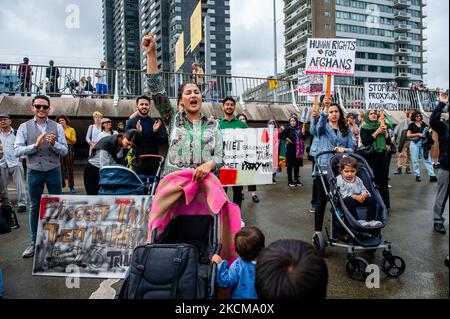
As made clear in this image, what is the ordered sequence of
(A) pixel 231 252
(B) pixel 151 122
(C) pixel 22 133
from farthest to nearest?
(B) pixel 151 122, (C) pixel 22 133, (A) pixel 231 252

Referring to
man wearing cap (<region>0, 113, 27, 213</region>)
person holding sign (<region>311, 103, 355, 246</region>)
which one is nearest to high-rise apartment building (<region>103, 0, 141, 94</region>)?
man wearing cap (<region>0, 113, 27, 213</region>)

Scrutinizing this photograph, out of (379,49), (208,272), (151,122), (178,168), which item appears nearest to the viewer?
(208,272)

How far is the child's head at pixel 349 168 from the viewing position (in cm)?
370

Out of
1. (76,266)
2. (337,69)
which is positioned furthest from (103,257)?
(337,69)

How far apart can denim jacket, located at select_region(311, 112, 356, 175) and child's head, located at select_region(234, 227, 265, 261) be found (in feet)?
7.87

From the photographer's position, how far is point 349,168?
3.69m

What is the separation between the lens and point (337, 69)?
236 inches

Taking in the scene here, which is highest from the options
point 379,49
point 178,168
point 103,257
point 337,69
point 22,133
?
point 379,49

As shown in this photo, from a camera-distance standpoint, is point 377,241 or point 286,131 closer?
point 377,241

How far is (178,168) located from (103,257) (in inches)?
57.0

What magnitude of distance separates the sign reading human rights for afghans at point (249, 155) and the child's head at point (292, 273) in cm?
437

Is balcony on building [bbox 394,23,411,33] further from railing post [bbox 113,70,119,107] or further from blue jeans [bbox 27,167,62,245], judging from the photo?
blue jeans [bbox 27,167,62,245]

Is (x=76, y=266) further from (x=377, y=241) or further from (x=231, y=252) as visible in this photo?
(x=377, y=241)

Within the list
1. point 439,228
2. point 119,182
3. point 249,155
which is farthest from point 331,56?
point 119,182
